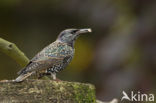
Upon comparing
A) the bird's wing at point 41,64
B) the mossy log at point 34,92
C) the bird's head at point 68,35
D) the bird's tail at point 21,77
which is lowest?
the mossy log at point 34,92

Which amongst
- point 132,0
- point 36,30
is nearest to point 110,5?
point 132,0

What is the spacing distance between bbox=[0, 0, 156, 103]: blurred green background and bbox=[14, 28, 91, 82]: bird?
444 cm

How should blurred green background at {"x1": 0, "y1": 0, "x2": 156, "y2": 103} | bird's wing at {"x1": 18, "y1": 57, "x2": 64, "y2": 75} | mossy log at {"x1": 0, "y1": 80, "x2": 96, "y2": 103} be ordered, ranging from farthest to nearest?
blurred green background at {"x1": 0, "y1": 0, "x2": 156, "y2": 103}
bird's wing at {"x1": 18, "y1": 57, "x2": 64, "y2": 75}
mossy log at {"x1": 0, "y1": 80, "x2": 96, "y2": 103}

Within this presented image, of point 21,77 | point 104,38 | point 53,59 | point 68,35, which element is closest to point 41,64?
point 53,59

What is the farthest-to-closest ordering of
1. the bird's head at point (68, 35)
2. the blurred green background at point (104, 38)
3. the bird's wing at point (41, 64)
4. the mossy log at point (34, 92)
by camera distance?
the blurred green background at point (104, 38) < the bird's head at point (68, 35) < the bird's wing at point (41, 64) < the mossy log at point (34, 92)

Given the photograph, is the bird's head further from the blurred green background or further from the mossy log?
the blurred green background

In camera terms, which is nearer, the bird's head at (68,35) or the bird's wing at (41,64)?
the bird's wing at (41,64)

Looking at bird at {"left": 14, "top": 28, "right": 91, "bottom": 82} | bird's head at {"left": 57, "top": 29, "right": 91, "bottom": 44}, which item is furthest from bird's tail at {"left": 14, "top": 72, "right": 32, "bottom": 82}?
bird's head at {"left": 57, "top": 29, "right": 91, "bottom": 44}

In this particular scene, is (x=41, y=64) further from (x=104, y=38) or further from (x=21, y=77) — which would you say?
(x=104, y=38)

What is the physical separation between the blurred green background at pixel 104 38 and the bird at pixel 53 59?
4.44 m

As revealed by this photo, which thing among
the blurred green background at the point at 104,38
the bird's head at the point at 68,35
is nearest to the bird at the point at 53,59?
the bird's head at the point at 68,35

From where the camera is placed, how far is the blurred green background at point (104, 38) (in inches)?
486

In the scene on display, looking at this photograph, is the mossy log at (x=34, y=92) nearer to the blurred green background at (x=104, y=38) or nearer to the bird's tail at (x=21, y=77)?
the bird's tail at (x=21, y=77)

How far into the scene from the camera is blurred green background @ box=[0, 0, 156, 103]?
12344mm
